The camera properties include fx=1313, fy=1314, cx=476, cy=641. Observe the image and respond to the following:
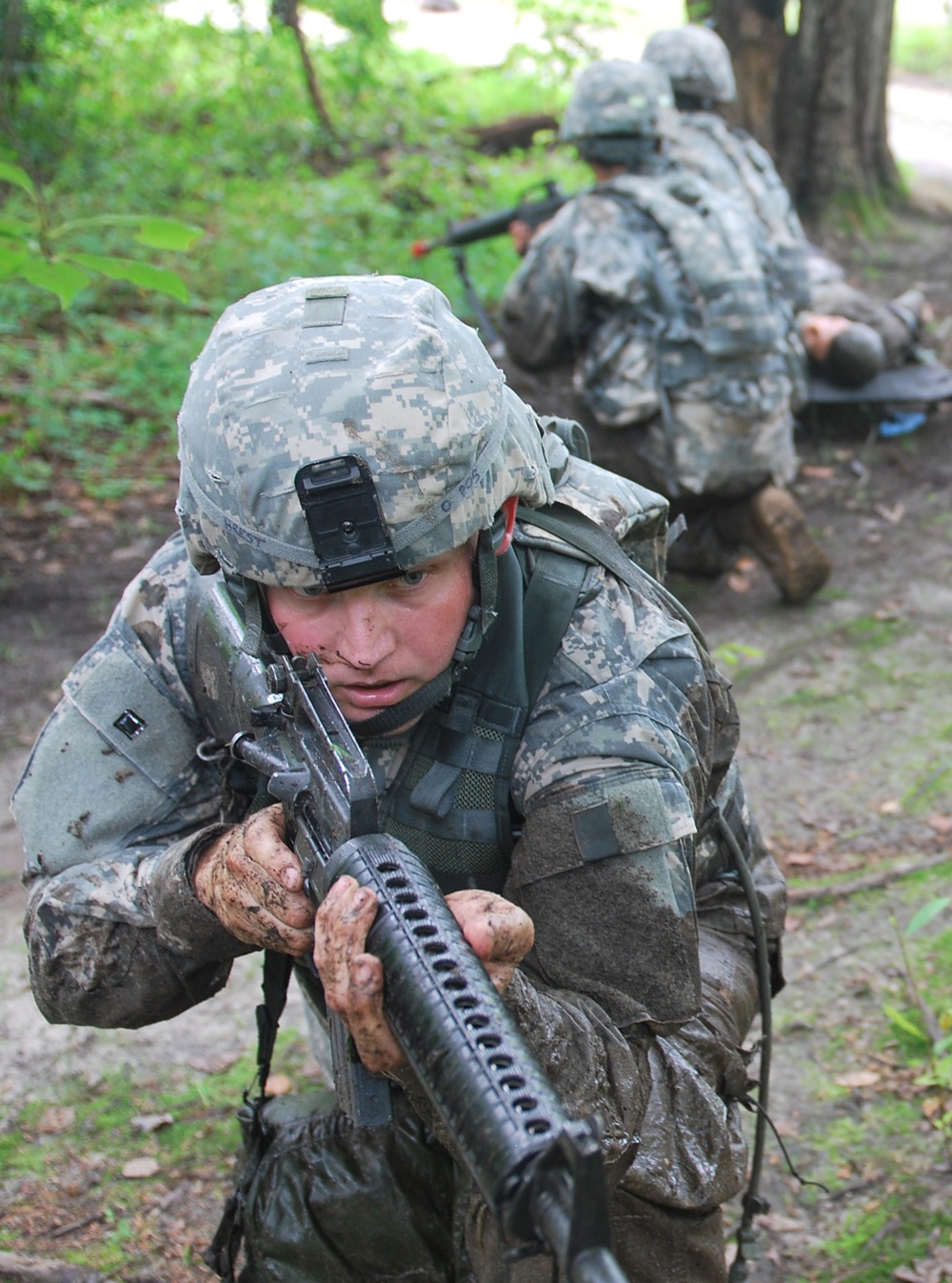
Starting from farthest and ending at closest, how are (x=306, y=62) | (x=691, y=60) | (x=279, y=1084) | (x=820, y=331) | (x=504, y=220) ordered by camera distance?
1. (x=306, y=62)
2. (x=820, y=331)
3. (x=504, y=220)
4. (x=691, y=60)
5. (x=279, y=1084)

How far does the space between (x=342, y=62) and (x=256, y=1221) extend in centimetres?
1164

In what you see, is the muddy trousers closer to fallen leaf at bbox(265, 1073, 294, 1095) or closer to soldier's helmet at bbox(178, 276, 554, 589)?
fallen leaf at bbox(265, 1073, 294, 1095)

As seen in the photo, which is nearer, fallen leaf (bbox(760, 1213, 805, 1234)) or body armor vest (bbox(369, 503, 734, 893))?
body armor vest (bbox(369, 503, 734, 893))

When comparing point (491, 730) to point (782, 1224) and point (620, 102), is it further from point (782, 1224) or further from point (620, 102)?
point (620, 102)

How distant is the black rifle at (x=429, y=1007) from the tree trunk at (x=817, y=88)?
32.9 feet

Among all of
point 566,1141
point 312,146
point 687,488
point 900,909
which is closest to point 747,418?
point 687,488

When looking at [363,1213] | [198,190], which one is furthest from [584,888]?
[198,190]

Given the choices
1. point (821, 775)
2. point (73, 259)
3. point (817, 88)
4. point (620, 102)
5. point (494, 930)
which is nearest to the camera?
point (494, 930)

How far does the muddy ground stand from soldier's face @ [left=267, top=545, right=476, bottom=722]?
182 cm

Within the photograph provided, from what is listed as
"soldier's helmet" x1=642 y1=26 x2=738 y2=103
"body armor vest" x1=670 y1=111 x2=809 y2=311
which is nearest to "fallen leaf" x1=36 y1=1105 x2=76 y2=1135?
"body armor vest" x1=670 y1=111 x2=809 y2=311

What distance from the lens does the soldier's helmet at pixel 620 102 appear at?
6.84 metres

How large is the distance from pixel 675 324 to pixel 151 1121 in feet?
15.2

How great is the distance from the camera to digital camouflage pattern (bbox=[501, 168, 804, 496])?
6535mm

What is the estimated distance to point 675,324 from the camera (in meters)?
6.66
